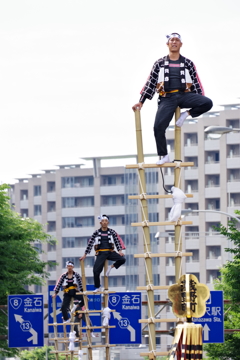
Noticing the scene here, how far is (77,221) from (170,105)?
114 metres

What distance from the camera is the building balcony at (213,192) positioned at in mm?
105188

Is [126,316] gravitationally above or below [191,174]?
below

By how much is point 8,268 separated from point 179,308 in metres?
25.6

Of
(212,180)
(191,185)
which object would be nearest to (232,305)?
(212,180)

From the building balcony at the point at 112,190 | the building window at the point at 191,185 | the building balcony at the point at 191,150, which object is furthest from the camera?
the building balcony at the point at 112,190

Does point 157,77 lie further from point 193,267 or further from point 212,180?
point 212,180

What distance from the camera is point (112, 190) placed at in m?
124

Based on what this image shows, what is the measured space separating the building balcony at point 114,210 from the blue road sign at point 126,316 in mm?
94188

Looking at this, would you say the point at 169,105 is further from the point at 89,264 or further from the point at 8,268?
the point at 89,264

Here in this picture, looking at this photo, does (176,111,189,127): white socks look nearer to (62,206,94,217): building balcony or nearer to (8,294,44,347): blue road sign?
(8,294,44,347): blue road sign

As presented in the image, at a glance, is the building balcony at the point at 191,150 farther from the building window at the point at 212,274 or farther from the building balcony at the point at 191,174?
the building window at the point at 212,274

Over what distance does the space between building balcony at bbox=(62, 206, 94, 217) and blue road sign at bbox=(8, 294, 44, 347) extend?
315ft

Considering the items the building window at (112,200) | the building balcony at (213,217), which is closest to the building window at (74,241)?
the building window at (112,200)

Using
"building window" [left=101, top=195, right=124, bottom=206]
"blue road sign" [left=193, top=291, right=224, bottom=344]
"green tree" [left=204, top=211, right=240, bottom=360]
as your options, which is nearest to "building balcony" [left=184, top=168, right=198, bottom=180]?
"building window" [left=101, top=195, right=124, bottom=206]
